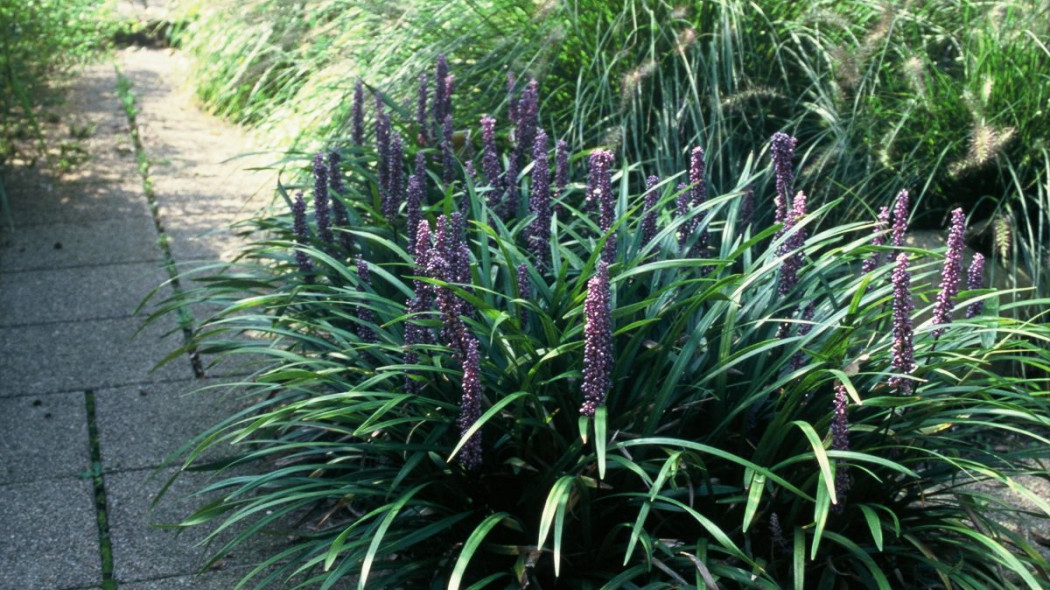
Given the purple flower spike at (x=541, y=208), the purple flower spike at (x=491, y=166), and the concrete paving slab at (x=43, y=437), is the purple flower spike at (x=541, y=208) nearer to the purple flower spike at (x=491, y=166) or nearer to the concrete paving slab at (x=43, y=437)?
the purple flower spike at (x=491, y=166)

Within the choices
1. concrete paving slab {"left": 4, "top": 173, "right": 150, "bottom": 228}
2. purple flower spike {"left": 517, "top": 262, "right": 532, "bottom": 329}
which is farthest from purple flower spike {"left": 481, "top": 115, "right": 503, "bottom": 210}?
concrete paving slab {"left": 4, "top": 173, "right": 150, "bottom": 228}

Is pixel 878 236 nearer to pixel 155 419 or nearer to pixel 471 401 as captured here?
pixel 471 401

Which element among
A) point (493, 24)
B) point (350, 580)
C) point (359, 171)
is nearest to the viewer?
point (350, 580)

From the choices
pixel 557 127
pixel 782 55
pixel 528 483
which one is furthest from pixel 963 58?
pixel 528 483

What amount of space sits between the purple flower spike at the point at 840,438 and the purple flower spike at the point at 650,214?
783 millimetres

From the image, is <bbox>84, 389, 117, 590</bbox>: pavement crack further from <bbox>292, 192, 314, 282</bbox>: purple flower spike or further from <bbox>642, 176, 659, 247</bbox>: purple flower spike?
<bbox>642, 176, 659, 247</bbox>: purple flower spike

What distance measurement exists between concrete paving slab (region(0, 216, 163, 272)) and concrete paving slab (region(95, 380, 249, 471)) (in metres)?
1.37

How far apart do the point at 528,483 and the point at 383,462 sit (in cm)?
43

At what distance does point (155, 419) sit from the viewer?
157 inches

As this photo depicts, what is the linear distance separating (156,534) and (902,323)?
2.08 metres

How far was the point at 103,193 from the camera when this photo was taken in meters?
6.26

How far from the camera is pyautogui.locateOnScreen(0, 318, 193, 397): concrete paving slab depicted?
4.24 meters

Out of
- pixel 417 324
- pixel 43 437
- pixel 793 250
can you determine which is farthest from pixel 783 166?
pixel 43 437

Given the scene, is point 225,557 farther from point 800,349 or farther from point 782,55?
point 782,55
